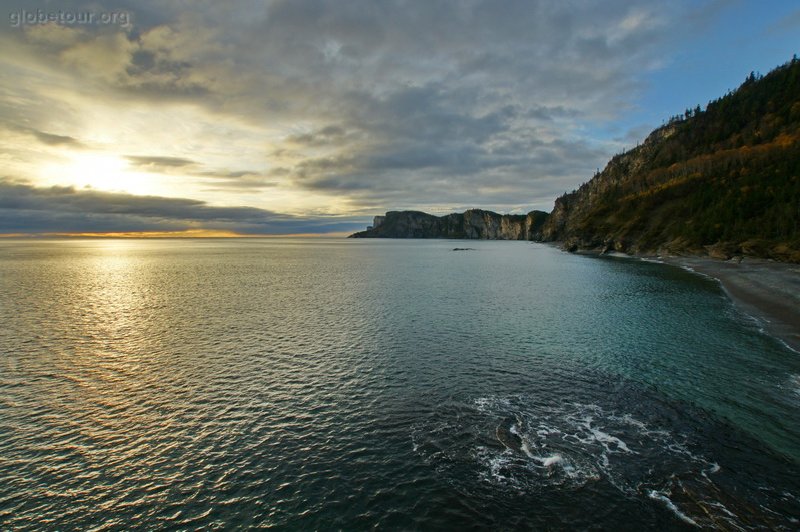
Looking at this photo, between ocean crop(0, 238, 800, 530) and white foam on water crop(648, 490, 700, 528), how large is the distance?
0.09 meters

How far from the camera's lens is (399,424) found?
2656 centimetres

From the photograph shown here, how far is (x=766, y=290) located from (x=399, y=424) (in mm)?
80015

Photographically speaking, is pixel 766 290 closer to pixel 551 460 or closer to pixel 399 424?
pixel 551 460

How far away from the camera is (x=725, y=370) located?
35.4 metres

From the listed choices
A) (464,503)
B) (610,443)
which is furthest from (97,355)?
(610,443)

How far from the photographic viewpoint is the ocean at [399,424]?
1844cm

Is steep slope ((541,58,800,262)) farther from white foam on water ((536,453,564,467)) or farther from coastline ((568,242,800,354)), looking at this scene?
white foam on water ((536,453,564,467))

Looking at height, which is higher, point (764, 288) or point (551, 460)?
point (764, 288)

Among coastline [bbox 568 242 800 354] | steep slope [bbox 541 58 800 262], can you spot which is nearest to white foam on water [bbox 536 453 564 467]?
coastline [bbox 568 242 800 354]

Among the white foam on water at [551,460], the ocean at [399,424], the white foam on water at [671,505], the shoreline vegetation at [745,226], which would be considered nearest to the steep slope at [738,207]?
the shoreline vegetation at [745,226]

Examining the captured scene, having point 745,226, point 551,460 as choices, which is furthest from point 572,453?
point 745,226

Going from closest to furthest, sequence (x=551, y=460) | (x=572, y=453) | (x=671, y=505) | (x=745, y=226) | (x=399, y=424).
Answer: (x=671, y=505)
(x=551, y=460)
(x=572, y=453)
(x=399, y=424)
(x=745, y=226)

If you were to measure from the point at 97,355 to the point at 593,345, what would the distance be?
55.3m

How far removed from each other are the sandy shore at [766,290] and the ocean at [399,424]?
2.84 metres
